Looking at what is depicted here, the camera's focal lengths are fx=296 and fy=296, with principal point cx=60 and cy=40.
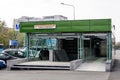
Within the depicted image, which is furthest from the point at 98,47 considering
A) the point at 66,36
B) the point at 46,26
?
the point at 46,26

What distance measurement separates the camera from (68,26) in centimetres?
2820

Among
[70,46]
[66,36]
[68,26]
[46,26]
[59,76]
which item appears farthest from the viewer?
[70,46]

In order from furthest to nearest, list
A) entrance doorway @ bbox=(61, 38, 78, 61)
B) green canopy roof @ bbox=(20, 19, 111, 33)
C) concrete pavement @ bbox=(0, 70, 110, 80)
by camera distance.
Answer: entrance doorway @ bbox=(61, 38, 78, 61), green canopy roof @ bbox=(20, 19, 111, 33), concrete pavement @ bbox=(0, 70, 110, 80)

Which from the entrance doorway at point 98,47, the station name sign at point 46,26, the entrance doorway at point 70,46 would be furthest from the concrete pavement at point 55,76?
the entrance doorway at point 98,47

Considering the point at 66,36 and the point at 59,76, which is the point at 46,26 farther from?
the point at 59,76

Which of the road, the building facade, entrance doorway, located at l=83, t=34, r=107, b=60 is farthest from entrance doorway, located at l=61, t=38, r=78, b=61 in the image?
the road

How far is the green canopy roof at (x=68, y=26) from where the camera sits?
2680cm

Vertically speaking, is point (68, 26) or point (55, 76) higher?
point (68, 26)

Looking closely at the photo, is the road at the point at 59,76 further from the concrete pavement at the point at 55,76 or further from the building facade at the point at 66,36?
the building facade at the point at 66,36

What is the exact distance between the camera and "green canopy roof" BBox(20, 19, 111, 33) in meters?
26.8

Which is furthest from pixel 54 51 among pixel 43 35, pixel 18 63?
pixel 18 63

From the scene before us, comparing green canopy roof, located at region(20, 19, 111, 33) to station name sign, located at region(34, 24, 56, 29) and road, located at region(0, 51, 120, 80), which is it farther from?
road, located at region(0, 51, 120, 80)

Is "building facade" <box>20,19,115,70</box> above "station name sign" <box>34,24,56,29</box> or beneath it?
beneath

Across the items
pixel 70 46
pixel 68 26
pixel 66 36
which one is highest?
pixel 68 26
